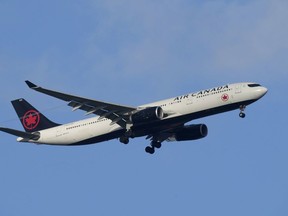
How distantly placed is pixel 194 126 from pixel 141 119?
863 cm

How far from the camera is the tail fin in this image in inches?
3337

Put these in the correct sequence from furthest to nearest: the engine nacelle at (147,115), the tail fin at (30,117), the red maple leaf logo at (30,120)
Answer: the red maple leaf logo at (30,120) < the tail fin at (30,117) < the engine nacelle at (147,115)

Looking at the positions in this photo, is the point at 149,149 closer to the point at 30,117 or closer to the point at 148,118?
the point at 148,118

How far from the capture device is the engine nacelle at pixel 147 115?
2965 inches

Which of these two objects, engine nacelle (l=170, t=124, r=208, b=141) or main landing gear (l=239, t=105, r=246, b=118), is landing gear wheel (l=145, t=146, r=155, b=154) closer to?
engine nacelle (l=170, t=124, r=208, b=141)

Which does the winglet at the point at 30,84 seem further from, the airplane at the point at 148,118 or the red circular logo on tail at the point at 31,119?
the red circular logo on tail at the point at 31,119

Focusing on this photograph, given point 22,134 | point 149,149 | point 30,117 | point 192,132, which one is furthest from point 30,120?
point 192,132

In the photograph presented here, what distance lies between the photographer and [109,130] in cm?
7894

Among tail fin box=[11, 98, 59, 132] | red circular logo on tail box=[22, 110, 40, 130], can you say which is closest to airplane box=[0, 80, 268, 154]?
tail fin box=[11, 98, 59, 132]

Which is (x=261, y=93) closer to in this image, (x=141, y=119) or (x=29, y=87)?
(x=141, y=119)

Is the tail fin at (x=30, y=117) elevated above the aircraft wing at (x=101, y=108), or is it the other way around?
the tail fin at (x=30, y=117)

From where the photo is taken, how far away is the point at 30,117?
85.9 metres

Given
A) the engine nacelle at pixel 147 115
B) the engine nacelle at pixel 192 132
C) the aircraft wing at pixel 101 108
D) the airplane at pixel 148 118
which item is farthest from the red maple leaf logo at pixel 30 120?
the engine nacelle at pixel 192 132

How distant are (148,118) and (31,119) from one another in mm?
15284
